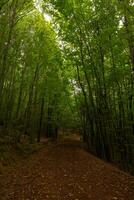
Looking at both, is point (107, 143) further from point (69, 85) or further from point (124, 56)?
point (69, 85)

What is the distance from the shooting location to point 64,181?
259 inches

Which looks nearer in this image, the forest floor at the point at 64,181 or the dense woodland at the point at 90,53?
the forest floor at the point at 64,181

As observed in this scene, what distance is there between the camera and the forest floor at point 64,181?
5.57 metres

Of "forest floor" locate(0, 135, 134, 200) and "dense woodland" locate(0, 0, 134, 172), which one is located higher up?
"dense woodland" locate(0, 0, 134, 172)

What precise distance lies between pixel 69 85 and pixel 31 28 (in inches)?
181

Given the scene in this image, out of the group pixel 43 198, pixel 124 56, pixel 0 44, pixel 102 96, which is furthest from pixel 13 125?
pixel 43 198

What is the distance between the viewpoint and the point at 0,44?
11.0 meters

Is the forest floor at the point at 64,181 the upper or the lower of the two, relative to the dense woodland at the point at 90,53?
lower

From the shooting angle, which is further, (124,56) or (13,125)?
(13,125)

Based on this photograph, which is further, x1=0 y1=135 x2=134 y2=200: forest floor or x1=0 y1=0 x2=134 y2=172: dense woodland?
x1=0 y1=0 x2=134 y2=172: dense woodland

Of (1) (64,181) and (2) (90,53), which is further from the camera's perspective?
(2) (90,53)

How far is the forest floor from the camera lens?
5.57 meters

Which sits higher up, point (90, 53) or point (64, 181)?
point (90, 53)

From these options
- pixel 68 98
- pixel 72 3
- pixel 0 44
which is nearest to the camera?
pixel 72 3
